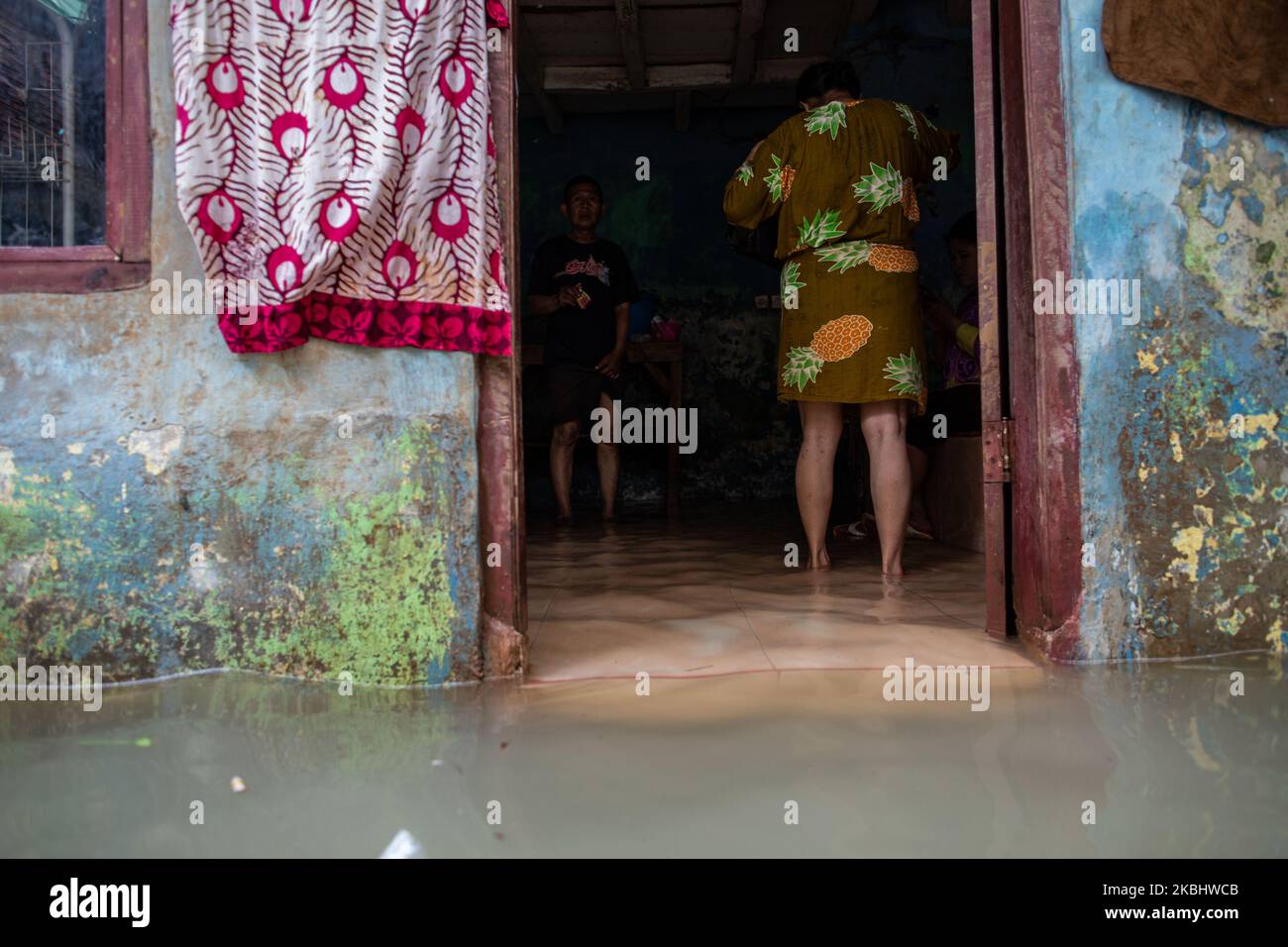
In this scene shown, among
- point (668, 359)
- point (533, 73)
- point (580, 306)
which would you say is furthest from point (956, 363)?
point (533, 73)

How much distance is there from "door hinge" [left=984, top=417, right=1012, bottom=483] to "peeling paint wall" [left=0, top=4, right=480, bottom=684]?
139 centimetres

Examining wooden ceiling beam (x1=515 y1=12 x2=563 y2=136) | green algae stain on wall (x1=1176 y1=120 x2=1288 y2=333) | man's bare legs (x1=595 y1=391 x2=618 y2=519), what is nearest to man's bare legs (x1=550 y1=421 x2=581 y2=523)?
man's bare legs (x1=595 y1=391 x2=618 y2=519)

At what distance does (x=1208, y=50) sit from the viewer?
8.01 ft

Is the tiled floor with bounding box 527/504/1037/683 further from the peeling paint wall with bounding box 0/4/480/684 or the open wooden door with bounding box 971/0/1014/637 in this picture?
the peeling paint wall with bounding box 0/4/480/684

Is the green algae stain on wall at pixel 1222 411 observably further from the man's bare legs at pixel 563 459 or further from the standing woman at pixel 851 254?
the man's bare legs at pixel 563 459

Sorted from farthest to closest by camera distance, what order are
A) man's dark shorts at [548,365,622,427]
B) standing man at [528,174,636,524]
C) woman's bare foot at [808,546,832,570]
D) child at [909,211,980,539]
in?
1. man's dark shorts at [548,365,622,427]
2. standing man at [528,174,636,524]
3. child at [909,211,980,539]
4. woman's bare foot at [808,546,832,570]

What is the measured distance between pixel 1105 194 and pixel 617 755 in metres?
1.86

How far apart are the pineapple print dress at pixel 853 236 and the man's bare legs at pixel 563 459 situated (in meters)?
2.25

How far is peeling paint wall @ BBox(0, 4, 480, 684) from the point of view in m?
2.34

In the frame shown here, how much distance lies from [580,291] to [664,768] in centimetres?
407

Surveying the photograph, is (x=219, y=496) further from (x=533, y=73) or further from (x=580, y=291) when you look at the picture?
(x=533, y=73)

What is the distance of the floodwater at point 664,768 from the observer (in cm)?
146

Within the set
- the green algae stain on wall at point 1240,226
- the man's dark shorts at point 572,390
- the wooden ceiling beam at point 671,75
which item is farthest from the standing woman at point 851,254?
the wooden ceiling beam at point 671,75

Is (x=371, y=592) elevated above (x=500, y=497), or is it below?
below
